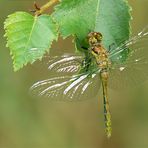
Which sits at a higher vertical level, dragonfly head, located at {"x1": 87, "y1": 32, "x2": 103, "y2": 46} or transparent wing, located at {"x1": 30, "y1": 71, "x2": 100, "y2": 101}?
dragonfly head, located at {"x1": 87, "y1": 32, "x2": 103, "y2": 46}

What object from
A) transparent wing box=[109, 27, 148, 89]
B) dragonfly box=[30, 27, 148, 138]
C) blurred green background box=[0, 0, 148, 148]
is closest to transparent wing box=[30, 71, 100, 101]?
dragonfly box=[30, 27, 148, 138]

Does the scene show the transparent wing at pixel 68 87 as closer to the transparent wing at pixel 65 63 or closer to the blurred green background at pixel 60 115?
the transparent wing at pixel 65 63

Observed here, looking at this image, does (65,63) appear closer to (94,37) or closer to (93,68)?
(93,68)

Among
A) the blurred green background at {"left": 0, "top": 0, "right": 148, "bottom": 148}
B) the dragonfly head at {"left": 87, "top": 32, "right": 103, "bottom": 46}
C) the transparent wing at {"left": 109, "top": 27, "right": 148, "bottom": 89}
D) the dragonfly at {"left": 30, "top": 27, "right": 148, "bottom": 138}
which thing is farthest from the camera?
the blurred green background at {"left": 0, "top": 0, "right": 148, "bottom": 148}

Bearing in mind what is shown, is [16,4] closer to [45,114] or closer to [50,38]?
[45,114]

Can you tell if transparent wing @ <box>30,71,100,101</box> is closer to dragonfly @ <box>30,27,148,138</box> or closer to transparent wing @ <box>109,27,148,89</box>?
dragonfly @ <box>30,27,148,138</box>

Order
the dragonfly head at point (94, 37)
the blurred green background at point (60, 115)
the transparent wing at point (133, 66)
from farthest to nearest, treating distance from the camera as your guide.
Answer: the blurred green background at point (60, 115)
the transparent wing at point (133, 66)
the dragonfly head at point (94, 37)

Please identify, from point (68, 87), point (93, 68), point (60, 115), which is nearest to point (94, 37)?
point (93, 68)

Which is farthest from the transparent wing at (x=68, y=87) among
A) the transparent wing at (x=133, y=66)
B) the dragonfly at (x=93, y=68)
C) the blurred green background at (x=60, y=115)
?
the blurred green background at (x=60, y=115)
